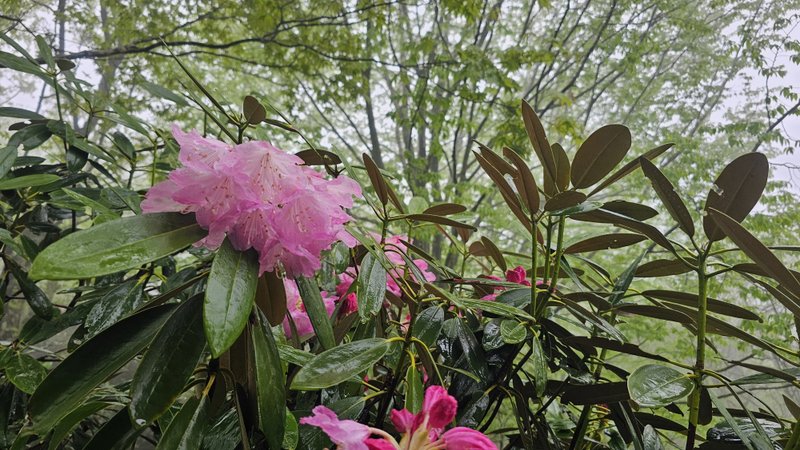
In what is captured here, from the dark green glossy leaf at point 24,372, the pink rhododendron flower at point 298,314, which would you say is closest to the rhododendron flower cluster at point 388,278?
the pink rhododendron flower at point 298,314

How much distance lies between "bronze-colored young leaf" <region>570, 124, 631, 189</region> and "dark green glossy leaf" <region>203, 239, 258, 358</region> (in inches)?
11.9

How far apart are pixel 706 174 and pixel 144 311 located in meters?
3.88

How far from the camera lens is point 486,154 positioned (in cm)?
48

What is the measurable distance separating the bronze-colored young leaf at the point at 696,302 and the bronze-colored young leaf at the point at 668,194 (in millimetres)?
130

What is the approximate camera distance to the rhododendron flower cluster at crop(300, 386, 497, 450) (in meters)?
0.28

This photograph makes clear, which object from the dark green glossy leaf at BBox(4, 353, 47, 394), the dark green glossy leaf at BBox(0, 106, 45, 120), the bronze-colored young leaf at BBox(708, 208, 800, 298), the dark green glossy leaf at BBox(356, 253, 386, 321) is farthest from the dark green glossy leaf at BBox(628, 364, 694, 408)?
the dark green glossy leaf at BBox(0, 106, 45, 120)

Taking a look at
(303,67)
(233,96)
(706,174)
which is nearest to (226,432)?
(303,67)

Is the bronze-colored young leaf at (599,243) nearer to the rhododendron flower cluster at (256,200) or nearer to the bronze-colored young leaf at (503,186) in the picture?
the bronze-colored young leaf at (503,186)

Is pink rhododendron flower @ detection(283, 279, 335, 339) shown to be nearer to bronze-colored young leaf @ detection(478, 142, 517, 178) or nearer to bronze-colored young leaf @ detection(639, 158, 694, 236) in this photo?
bronze-colored young leaf @ detection(478, 142, 517, 178)

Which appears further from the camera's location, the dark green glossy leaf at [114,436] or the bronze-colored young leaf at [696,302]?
the bronze-colored young leaf at [696,302]

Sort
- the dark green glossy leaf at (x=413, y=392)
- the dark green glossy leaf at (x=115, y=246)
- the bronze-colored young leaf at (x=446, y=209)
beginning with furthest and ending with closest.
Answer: the bronze-colored young leaf at (x=446, y=209)
the dark green glossy leaf at (x=413, y=392)
the dark green glossy leaf at (x=115, y=246)

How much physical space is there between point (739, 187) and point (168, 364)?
1.53 ft

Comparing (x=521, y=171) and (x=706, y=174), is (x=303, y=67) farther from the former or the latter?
(x=706, y=174)

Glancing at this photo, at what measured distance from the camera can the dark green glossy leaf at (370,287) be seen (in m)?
0.40
